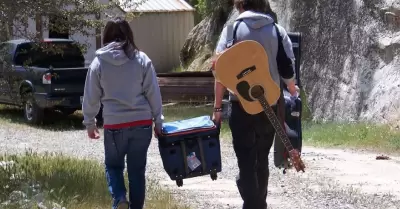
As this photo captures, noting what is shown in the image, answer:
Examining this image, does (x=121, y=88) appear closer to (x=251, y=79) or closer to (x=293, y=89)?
(x=251, y=79)

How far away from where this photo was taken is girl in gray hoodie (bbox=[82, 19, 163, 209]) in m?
6.26

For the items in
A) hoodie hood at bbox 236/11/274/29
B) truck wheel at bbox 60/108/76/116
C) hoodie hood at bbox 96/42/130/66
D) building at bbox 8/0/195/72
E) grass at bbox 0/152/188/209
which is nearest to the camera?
hoodie hood at bbox 236/11/274/29

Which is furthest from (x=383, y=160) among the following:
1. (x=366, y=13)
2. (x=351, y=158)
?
(x=366, y=13)

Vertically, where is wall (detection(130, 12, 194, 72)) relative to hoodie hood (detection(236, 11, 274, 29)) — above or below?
below

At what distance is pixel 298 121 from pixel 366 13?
8.27 m

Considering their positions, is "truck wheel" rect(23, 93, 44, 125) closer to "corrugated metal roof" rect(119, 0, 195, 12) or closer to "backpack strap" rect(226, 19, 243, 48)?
"corrugated metal roof" rect(119, 0, 195, 12)

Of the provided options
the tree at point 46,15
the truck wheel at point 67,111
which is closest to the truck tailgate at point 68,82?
the truck wheel at point 67,111

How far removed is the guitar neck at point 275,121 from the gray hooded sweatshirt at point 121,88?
0.90 meters

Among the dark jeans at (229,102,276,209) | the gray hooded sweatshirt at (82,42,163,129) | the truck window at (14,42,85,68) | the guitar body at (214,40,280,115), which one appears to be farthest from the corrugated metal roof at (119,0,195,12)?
the guitar body at (214,40,280,115)

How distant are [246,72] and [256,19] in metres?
0.43

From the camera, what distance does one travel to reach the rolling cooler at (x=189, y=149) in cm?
642

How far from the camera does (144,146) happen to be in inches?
250

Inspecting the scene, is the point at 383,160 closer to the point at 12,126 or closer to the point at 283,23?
the point at 283,23

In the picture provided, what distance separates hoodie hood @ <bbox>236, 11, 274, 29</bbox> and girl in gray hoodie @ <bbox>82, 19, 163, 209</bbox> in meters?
0.88
